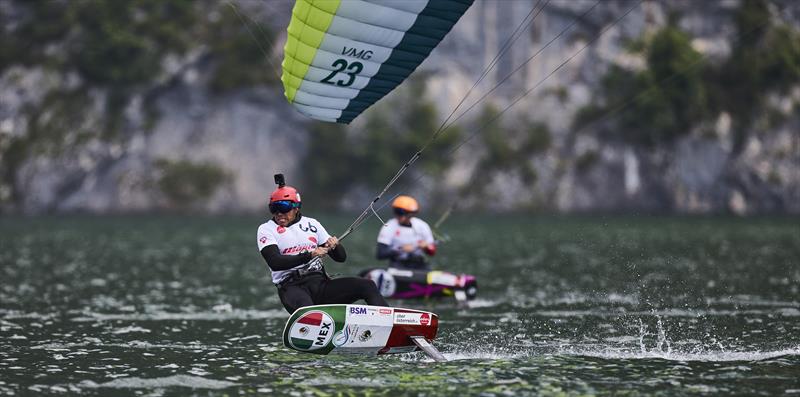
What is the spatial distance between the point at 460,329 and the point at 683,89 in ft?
338

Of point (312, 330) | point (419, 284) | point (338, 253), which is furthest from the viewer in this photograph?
point (419, 284)

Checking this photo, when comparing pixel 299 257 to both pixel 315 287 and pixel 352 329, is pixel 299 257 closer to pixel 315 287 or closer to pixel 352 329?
pixel 315 287

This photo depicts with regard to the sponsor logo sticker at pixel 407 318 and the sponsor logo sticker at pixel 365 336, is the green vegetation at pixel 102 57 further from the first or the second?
the sponsor logo sticker at pixel 365 336

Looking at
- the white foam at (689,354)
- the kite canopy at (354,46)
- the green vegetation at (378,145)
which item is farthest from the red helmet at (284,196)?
the green vegetation at (378,145)

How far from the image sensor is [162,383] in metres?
15.7

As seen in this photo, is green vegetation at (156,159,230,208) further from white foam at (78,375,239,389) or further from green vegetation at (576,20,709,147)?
white foam at (78,375,239,389)

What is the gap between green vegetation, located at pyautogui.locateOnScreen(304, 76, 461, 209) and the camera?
117 meters

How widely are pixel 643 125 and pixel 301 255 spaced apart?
10543 cm

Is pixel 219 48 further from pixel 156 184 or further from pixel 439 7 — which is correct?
pixel 439 7

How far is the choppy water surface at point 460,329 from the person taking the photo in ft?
51.3

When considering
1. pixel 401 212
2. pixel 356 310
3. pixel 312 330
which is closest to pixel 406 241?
pixel 401 212

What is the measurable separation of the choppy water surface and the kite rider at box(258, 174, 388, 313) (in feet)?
3.50

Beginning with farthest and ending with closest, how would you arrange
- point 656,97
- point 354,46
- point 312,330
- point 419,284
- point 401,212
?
point 656,97, point 419,284, point 401,212, point 354,46, point 312,330

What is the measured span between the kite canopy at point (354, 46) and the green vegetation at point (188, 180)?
3711 inches
